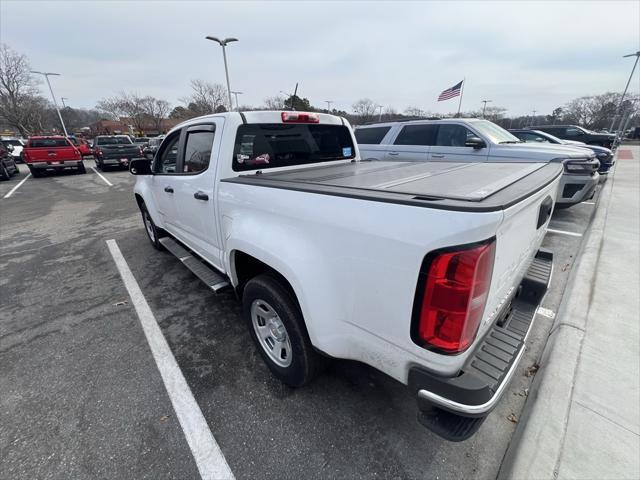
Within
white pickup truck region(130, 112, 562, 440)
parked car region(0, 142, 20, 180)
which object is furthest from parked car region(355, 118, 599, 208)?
parked car region(0, 142, 20, 180)

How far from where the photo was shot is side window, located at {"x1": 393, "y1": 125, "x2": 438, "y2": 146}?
7.02 meters

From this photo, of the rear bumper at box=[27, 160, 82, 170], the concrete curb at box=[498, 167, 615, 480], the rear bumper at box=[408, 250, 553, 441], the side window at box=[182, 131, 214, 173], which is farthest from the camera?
the rear bumper at box=[27, 160, 82, 170]

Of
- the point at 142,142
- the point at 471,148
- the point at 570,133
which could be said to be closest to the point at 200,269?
the point at 471,148

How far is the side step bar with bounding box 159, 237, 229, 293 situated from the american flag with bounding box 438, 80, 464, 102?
1395 centimetres

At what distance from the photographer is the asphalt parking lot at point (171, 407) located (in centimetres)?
178

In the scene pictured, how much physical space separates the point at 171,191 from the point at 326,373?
2.57 meters

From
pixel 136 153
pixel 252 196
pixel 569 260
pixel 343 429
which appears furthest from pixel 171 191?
pixel 136 153

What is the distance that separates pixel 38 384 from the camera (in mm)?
2363

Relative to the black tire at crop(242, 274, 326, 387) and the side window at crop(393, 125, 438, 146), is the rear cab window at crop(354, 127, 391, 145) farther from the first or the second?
the black tire at crop(242, 274, 326, 387)

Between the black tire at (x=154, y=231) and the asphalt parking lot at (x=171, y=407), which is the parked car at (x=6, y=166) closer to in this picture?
the black tire at (x=154, y=231)

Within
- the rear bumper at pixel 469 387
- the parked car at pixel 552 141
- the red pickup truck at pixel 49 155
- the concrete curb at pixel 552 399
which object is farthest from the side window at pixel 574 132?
the red pickup truck at pixel 49 155

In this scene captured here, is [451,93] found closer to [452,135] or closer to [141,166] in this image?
[452,135]

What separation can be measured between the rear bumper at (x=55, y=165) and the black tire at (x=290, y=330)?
55.3ft

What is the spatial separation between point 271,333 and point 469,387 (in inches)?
59.7
